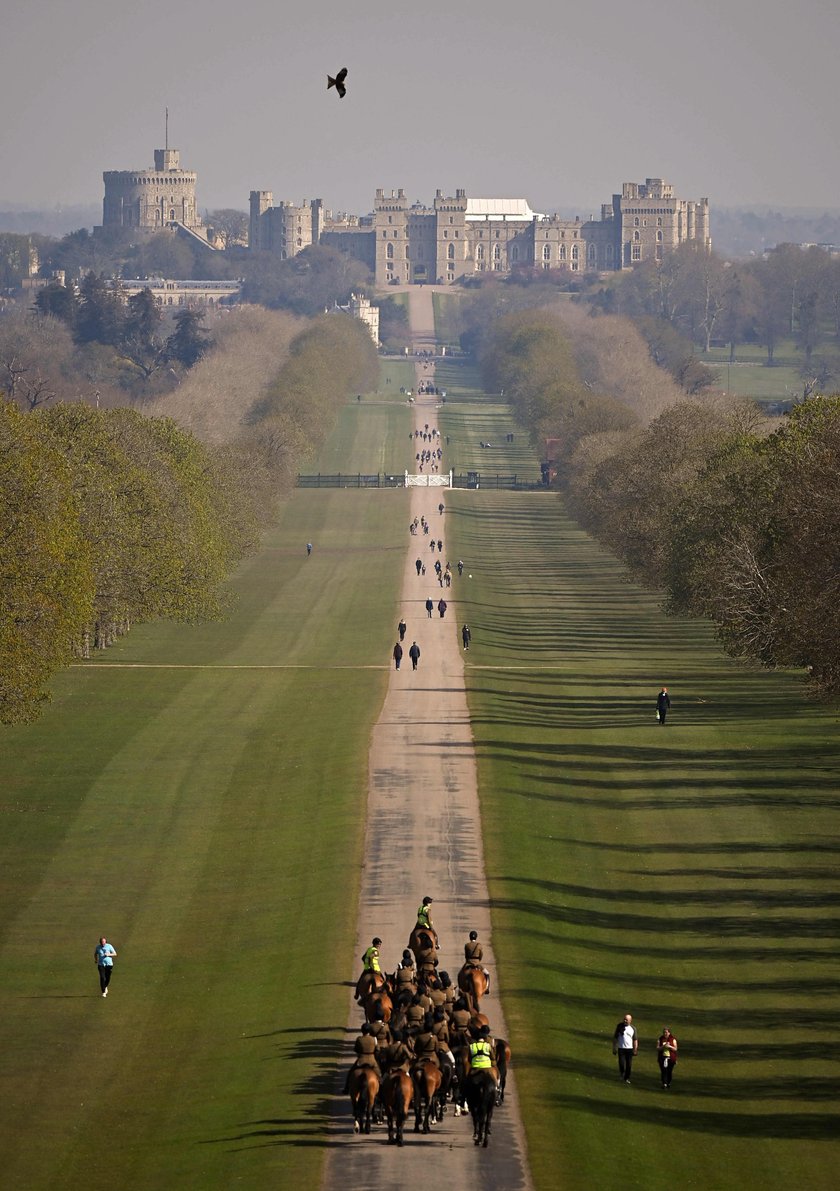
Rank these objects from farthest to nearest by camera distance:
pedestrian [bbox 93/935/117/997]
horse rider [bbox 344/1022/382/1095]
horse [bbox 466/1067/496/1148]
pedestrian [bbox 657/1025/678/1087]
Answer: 1. pedestrian [bbox 93/935/117/997]
2. pedestrian [bbox 657/1025/678/1087]
3. horse rider [bbox 344/1022/382/1095]
4. horse [bbox 466/1067/496/1148]

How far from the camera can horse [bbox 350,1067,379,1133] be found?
108 ft

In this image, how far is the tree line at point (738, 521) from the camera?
59094mm

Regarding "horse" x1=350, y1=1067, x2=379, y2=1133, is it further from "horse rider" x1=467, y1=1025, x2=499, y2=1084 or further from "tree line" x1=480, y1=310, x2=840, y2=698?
"tree line" x1=480, y1=310, x2=840, y2=698

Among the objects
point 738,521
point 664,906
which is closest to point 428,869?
point 664,906

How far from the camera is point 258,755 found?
213 ft

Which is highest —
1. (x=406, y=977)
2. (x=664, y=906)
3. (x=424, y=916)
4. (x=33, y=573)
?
(x=33, y=573)

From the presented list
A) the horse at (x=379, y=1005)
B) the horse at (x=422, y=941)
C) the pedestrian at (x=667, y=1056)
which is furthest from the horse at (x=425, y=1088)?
the horse at (x=422, y=941)

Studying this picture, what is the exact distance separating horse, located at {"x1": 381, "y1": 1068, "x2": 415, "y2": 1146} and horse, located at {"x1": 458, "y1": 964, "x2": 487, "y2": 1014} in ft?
11.3

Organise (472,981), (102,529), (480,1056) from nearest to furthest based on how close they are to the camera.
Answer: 1. (480,1056)
2. (472,981)
3. (102,529)

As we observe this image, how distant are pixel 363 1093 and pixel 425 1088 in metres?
0.90

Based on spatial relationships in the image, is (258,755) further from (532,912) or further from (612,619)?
(612,619)

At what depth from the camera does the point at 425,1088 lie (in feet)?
108

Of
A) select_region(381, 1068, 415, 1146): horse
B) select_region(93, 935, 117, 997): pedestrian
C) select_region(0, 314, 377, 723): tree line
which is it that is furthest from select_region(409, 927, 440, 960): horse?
select_region(0, 314, 377, 723): tree line

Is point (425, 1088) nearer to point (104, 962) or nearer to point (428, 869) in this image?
point (104, 962)
